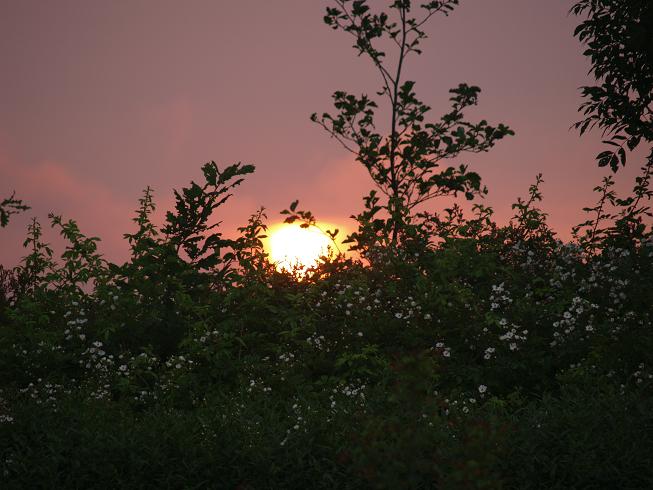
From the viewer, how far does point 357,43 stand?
13.7 meters

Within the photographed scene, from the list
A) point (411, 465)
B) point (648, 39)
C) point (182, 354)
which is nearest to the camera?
point (411, 465)

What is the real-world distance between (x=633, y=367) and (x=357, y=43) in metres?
8.23

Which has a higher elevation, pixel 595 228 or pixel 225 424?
pixel 595 228

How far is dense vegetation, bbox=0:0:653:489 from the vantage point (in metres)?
5.26

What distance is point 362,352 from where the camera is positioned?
8.70 m

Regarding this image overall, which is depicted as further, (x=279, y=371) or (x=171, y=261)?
(x=171, y=261)

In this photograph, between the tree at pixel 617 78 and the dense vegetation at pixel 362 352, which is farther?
the tree at pixel 617 78

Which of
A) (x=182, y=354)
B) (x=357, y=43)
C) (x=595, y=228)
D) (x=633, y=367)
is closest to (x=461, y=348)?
(x=633, y=367)

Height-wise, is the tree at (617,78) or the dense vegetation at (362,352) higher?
the tree at (617,78)

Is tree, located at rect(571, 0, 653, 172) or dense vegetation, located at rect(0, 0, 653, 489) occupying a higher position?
tree, located at rect(571, 0, 653, 172)

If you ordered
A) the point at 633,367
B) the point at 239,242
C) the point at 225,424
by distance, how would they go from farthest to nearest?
the point at 239,242 < the point at 633,367 < the point at 225,424

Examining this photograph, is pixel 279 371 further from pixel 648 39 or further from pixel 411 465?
pixel 648 39

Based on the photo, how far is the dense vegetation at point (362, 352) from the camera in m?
5.26

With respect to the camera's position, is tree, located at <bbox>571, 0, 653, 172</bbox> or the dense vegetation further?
tree, located at <bbox>571, 0, 653, 172</bbox>
